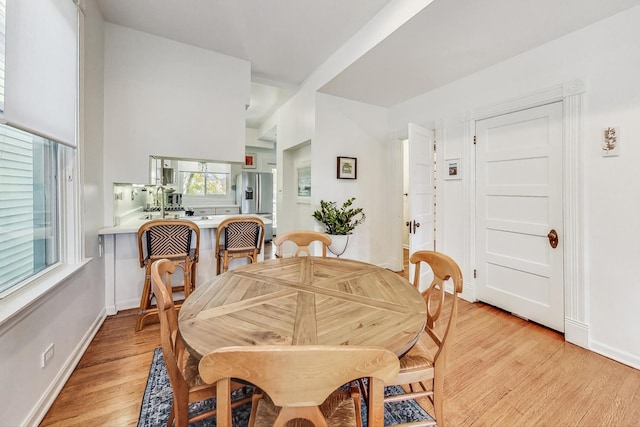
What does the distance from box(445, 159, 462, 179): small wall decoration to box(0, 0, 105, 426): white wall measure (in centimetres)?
369

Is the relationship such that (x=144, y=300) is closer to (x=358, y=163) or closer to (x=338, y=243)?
(x=338, y=243)

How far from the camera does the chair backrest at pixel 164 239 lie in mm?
2365

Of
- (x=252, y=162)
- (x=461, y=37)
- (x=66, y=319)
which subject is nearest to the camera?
(x=66, y=319)

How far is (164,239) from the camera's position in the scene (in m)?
2.41

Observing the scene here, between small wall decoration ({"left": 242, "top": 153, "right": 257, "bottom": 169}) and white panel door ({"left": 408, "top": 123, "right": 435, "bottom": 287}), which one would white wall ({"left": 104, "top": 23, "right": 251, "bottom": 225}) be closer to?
white panel door ({"left": 408, "top": 123, "right": 435, "bottom": 287})

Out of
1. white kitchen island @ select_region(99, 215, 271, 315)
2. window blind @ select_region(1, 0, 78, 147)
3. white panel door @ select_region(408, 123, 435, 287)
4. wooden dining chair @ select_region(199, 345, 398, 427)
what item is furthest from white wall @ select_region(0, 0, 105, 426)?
white panel door @ select_region(408, 123, 435, 287)

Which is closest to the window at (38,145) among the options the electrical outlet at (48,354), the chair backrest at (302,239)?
the electrical outlet at (48,354)

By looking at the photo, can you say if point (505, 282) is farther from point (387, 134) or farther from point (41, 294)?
point (41, 294)

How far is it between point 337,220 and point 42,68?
116 inches

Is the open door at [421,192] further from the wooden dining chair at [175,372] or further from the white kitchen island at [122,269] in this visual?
the wooden dining chair at [175,372]

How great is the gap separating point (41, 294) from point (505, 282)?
3.73 m

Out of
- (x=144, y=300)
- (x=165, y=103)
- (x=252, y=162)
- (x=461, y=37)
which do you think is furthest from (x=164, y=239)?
(x=252, y=162)

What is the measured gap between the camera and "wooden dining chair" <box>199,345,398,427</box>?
0.58m

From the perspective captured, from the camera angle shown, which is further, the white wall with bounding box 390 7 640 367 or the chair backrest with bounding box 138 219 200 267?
the chair backrest with bounding box 138 219 200 267
